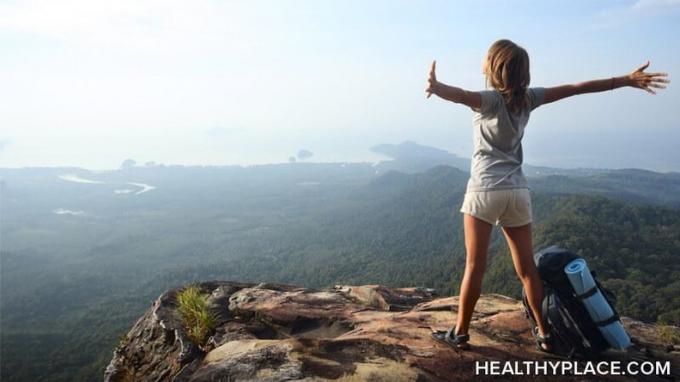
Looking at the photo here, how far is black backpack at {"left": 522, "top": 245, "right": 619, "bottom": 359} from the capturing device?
412cm

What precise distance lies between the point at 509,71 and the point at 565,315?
7.71 feet

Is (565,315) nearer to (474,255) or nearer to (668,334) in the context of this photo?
(474,255)

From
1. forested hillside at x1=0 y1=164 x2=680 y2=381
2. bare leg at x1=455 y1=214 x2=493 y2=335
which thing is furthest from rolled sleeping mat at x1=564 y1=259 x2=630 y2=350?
forested hillside at x1=0 y1=164 x2=680 y2=381

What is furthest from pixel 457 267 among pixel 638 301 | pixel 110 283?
pixel 110 283

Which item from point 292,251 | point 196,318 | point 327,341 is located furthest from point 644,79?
point 292,251

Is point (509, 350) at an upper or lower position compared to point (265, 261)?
upper

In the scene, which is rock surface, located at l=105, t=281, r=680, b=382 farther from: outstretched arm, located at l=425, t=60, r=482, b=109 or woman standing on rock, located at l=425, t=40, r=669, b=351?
outstretched arm, located at l=425, t=60, r=482, b=109

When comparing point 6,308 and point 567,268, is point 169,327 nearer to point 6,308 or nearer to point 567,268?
point 567,268

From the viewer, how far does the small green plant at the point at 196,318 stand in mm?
5539

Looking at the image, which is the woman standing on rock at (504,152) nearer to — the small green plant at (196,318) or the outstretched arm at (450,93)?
the outstretched arm at (450,93)

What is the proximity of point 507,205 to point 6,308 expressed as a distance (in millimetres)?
115744

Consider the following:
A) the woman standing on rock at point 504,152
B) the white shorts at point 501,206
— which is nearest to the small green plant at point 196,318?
the woman standing on rock at point 504,152

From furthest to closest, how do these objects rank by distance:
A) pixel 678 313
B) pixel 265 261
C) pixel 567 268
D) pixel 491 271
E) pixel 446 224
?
1. pixel 446 224
2. pixel 265 261
3. pixel 491 271
4. pixel 678 313
5. pixel 567 268

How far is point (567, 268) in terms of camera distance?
4.15 m
